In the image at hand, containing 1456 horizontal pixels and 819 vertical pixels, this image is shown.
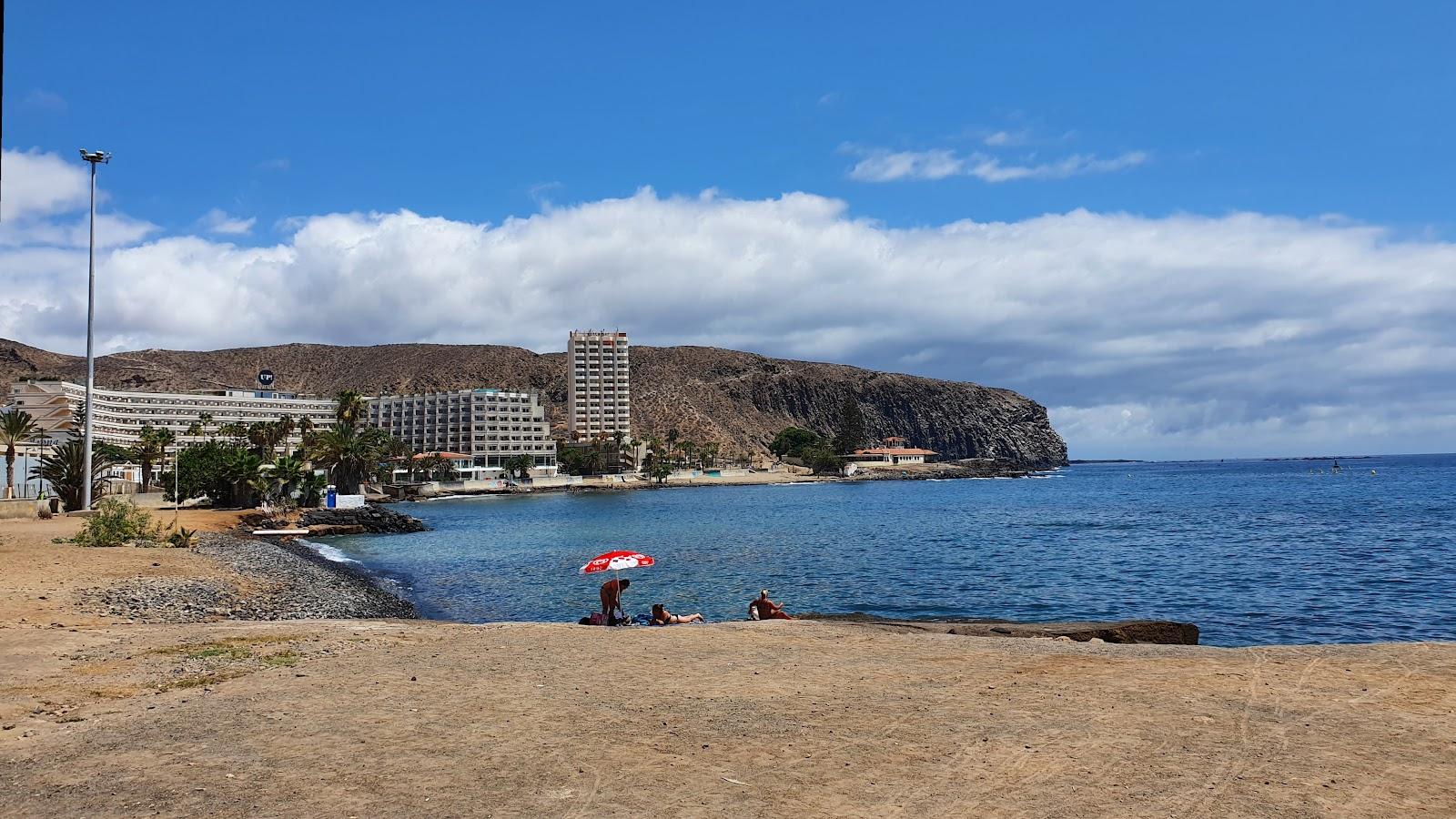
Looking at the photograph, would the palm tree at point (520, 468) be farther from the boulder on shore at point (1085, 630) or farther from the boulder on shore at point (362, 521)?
the boulder on shore at point (1085, 630)

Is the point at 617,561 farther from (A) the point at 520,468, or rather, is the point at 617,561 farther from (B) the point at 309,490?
(A) the point at 520,468

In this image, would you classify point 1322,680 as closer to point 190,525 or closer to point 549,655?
point 549,655

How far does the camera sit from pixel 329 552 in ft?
157

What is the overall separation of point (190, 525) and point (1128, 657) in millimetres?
52575

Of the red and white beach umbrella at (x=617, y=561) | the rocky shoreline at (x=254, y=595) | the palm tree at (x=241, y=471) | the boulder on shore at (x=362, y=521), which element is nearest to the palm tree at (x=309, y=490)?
the palm tree at (x=241, y=471)

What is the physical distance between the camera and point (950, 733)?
933 centimetres

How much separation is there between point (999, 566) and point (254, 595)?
27.2 m

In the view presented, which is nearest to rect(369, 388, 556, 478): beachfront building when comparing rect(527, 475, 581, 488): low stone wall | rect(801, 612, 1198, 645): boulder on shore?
rect(527, 475, 581, 488): low stone wall

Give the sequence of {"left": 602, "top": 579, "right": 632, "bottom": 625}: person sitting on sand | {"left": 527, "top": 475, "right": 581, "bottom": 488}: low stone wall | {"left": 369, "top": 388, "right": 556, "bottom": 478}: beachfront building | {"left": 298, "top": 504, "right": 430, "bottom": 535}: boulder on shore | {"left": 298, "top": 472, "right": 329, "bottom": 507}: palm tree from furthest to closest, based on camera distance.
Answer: {"left": 369, "top": 388, "right": 556, "bottom": 478}: beachfront building → {"left": 527, "top": 475, "right": 581, "bottom": 488}: low stone wall → {"left": 298, "top": 472, "right": 329, "bottom": 507}: palm tree → {"left": 298, "top": 504, "right": 430, "bottom": 535}: boulder on shore → {"left": 602, "top": 579, "right": 632, "bottom": 625}: person sitting on sand

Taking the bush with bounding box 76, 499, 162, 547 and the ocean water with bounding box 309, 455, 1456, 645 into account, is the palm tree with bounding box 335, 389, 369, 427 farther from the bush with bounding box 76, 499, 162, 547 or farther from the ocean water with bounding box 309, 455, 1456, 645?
the bush with bounding box 76, 499, 162, 547

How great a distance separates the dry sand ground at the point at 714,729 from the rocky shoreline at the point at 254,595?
5.77 meters

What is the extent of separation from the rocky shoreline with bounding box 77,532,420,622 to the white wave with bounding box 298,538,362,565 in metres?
5.27

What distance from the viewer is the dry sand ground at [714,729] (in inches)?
289

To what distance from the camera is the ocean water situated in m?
25.9
